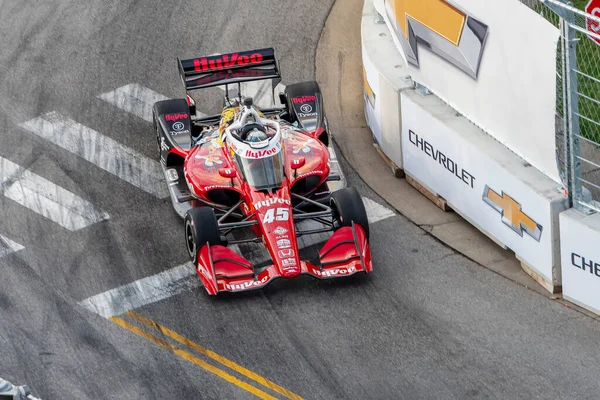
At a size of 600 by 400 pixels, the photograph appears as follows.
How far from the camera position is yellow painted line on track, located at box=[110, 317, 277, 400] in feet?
38.9

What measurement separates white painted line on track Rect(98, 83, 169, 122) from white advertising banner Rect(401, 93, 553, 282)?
4273mm

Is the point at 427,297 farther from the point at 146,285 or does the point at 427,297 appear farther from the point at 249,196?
the point at 146,285

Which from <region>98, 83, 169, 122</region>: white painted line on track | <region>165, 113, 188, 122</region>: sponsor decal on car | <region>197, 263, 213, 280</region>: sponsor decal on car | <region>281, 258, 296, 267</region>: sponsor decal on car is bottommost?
<region>197, 263, 213, 280</region>: sponsor decal on car

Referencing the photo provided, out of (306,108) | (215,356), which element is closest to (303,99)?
(306,108)

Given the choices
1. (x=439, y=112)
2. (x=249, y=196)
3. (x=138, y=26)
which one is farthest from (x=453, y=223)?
(x=138, y=26)

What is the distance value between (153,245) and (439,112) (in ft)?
12.5

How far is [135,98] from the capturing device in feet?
58.4

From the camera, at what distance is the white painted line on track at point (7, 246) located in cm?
1434

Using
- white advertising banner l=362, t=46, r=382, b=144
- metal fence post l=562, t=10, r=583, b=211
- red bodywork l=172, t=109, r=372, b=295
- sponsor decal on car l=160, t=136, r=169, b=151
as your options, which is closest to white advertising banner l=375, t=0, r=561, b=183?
metal fence post l=562, t=10, r=583, b=211

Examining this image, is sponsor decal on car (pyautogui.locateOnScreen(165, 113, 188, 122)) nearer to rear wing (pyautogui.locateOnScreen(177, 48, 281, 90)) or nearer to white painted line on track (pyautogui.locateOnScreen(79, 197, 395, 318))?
rear wing (pyautogui.locateOnScreen(177, 48, 281, 90))

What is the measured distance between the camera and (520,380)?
1182 cm

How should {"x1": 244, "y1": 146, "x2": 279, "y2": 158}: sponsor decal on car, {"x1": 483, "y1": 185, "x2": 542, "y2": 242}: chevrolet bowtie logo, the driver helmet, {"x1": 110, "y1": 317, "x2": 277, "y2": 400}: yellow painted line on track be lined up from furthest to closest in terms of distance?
the driver helmet
{"x1": 244, "y1": 146, "x2": 279, "y2": 158}: sponsor decal on car
{"x1": 483, "y1": 185, "x2": 542, "y2": 242}: chevrolet bowtie logo
{"x1": 110, "y1": 317, "x2": 277, "y2": 400}: yellow painted line on track

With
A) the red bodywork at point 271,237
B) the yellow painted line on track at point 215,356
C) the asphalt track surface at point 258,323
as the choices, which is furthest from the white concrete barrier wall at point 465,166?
the yellow painted line on track at point 215,356

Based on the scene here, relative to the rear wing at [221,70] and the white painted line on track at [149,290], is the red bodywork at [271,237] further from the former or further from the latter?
the rear wing at [221,70]
